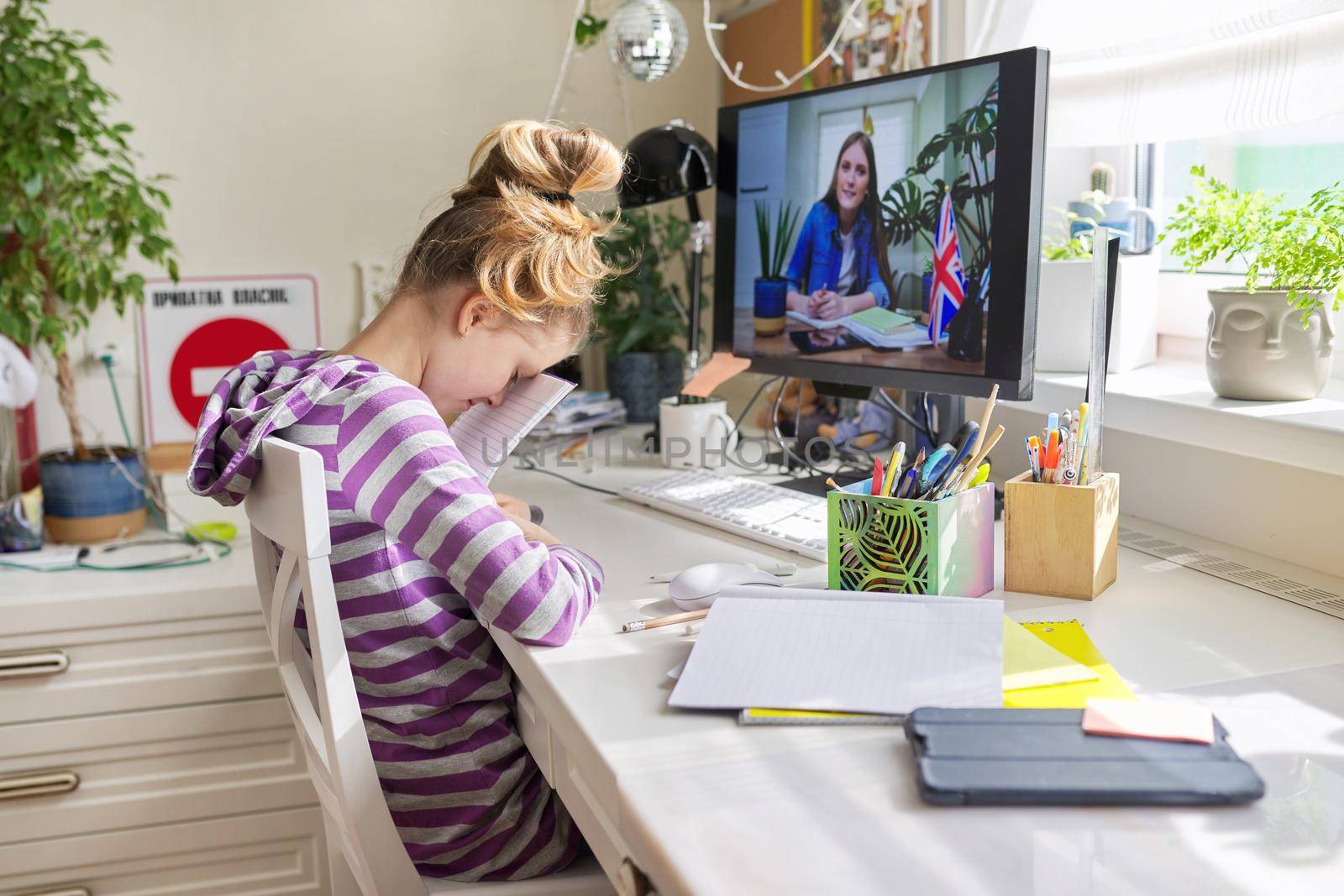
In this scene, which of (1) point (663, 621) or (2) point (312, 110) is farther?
(2) point (312, 110)

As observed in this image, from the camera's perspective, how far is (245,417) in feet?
2.88

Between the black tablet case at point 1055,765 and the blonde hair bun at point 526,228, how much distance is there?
0.54m

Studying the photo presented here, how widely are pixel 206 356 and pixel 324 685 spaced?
1370 millimetres

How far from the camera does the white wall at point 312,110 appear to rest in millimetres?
1933

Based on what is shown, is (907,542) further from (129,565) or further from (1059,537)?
(129,565)

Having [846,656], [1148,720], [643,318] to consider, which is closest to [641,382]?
[643,318]

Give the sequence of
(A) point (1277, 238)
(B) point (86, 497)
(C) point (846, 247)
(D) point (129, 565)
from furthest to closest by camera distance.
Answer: (B) point (86, 497) < (D) point (129, 565) < (C) point (846, 247) < (A) point (1277, 238)

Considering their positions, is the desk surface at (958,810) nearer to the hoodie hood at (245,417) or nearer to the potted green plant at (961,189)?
the hoodie hood at (245,417)

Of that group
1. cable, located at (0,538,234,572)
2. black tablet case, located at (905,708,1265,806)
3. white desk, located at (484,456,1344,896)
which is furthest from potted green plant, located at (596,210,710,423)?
black tablet case, located at (905,708,1265,806)

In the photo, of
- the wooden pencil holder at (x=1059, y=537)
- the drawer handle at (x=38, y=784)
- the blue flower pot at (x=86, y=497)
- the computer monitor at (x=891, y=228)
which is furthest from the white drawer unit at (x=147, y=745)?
the wooden pencil holder at (x=1059, y=537)

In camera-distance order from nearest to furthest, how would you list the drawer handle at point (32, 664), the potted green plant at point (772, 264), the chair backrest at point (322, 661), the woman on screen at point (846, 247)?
the chair backrest at point (322, 661) < the woman on screen at point (846, 247) < the potted green plant at point (772, 264) < the drawer handle at point (32, 664)

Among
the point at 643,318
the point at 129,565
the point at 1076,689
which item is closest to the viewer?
the point at 1076,689

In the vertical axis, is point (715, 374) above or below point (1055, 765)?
above

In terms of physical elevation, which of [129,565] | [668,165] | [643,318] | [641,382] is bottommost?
[129,565]
